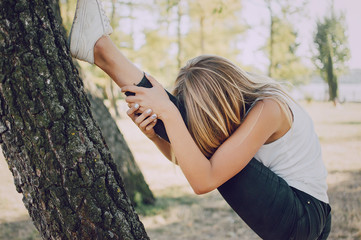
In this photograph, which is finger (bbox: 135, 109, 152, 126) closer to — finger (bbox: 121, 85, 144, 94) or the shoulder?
finger (bbox: 121, 85, 144, 94)

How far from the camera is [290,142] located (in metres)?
1.97

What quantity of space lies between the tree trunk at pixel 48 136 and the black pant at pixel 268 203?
1.68 ft

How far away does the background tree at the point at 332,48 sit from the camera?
24.3 meters

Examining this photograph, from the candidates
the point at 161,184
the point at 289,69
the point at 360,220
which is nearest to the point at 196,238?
the point at 360,220

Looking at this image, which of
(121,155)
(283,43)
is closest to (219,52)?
(283,43)

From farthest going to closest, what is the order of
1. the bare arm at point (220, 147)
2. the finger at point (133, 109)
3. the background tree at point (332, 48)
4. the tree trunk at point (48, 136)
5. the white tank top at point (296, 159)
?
the background tree at point (332, 48) < the white tank top at point (296, 159) < the finger at point (133, 109) < the bare arm at point (220, 147) < the tree trunk at point (48, 136)

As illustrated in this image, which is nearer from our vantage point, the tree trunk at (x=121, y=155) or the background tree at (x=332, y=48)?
the tree trunk at (x=121, y=155)

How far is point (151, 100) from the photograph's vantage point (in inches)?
70.4

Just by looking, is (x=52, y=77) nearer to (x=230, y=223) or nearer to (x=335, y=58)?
(x=230, y=223)

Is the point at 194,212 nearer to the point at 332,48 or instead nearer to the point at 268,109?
the point at 268,109

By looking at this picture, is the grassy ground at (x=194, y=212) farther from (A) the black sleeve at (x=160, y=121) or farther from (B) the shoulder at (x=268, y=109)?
(B) the shoulder at (x=268, y=109)

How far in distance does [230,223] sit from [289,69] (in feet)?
54.0

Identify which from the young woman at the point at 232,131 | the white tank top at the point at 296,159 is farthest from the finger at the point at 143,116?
the white tank top at the point at 296,159

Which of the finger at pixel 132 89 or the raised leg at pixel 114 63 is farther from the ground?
the raised leg at pixel 114 63
